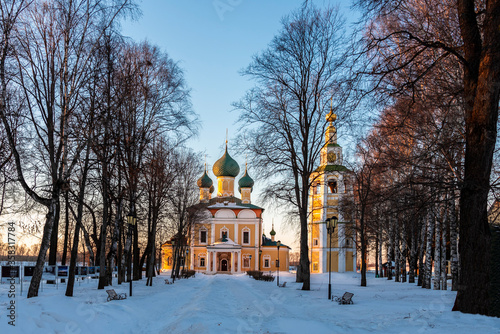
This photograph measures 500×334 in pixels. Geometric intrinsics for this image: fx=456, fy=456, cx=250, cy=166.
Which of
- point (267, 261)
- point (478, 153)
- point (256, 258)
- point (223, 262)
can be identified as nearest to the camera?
point (478, 153)

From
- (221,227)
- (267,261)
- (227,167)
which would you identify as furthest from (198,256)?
(227,167)

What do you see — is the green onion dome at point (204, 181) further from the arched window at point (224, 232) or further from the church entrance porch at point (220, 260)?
the church entrance porch at point (220, 260)

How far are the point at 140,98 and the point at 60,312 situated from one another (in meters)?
13.3

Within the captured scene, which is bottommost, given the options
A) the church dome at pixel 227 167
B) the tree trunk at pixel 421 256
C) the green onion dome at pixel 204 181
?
the tree trunk at pixel 421 256

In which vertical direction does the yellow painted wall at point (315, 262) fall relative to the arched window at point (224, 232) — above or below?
below

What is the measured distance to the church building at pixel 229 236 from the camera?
203 feet

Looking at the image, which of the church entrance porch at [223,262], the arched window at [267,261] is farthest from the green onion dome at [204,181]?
the arched window at [267,261]

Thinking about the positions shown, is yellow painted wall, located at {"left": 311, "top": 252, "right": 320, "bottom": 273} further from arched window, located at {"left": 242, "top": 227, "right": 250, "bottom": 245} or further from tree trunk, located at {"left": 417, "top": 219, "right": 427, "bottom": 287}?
tree trunk, located at {"left": 417, "top": 219, "right": 427, "bottom": 287}

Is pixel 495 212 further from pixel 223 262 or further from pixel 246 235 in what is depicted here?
pixel 223 262

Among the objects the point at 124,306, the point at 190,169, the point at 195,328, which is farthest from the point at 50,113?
the point at 190,169

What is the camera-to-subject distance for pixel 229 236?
212 feet

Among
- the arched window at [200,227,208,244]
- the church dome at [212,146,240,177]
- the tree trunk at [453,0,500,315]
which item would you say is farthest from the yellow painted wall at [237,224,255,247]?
the tree trunk at [453,0,500,315]

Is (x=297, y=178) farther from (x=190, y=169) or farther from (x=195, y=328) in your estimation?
(x=190, y=169)

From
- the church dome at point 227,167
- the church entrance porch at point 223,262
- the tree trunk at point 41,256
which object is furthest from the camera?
the church dome at point 227,167
